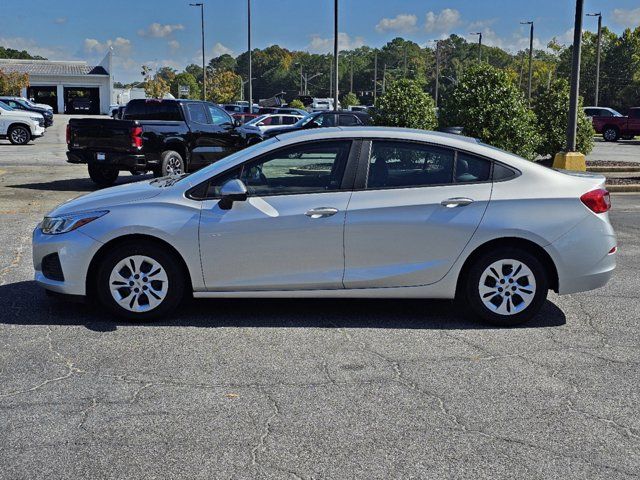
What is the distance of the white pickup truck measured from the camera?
29.8 meters

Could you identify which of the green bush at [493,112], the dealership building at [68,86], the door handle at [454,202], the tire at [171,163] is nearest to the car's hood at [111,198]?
the door handle at [454,202]

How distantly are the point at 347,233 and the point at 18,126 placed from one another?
27.0 meters

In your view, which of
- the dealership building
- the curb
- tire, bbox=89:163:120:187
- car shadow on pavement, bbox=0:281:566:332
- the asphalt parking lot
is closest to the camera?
the asphalt parking lot

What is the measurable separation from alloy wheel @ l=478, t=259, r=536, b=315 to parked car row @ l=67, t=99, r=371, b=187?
10.7m

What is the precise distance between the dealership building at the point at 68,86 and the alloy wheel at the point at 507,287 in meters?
81.5

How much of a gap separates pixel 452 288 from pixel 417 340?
0.59 metres

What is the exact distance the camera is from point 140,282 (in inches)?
247

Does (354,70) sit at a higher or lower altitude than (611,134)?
higher

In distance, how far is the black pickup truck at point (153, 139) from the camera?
616 inches

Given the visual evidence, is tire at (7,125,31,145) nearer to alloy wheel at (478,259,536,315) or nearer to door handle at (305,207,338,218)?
door handle at (305,207,338,218)

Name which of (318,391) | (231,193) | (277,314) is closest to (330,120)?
(277,314)

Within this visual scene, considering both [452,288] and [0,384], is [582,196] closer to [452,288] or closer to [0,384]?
[452,288]

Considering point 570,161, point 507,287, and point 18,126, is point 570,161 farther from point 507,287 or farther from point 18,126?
point 18,126

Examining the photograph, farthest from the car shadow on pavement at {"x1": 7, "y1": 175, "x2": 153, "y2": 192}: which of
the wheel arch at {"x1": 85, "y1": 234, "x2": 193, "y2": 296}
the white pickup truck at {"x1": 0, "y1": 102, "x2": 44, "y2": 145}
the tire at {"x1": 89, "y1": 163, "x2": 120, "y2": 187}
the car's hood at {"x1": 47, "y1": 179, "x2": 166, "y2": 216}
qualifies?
the white pickup truck at {"x1": 0, "y1": 102, "x2": 44, "y2": 145}
